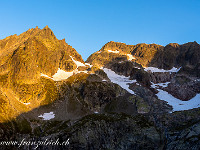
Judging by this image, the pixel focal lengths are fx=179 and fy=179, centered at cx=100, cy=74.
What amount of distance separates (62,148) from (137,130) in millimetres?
52138

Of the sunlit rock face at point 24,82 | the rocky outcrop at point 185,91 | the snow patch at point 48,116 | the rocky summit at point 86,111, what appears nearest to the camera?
the rocky summit at point 86,111

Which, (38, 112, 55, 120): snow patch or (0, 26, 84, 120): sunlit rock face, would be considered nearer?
(38, 112, 55, 120): snow patch

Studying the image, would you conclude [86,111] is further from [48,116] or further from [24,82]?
[24,82]

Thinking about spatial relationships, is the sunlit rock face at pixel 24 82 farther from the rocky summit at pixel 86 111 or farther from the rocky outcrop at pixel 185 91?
the rocky outcrop at pixel 185 91

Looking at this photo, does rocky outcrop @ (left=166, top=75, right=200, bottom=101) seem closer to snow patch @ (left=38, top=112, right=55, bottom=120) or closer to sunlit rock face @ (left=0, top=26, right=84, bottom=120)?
sunlit rock face @ (left=0, top=26, right=84, bottom=120)

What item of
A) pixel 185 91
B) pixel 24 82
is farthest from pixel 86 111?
pixel 185 91

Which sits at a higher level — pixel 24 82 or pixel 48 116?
pixel 24 82

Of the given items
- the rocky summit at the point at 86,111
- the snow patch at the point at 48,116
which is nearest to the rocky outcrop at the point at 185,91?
the rocky summit at the point at 86,111

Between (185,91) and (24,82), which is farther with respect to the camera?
(185,91)

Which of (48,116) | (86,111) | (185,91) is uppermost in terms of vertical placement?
(185,91)

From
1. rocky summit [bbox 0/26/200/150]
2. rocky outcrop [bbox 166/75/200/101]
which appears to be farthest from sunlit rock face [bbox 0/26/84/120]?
rocky outcrop [bbox 166/75/200/101]

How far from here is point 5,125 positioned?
120438 millimetres

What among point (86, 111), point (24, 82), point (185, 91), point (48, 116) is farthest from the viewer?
point (185, 91)

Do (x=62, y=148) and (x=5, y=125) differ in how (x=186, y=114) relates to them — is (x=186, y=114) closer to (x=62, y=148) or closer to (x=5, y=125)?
(x=62, y=148)
